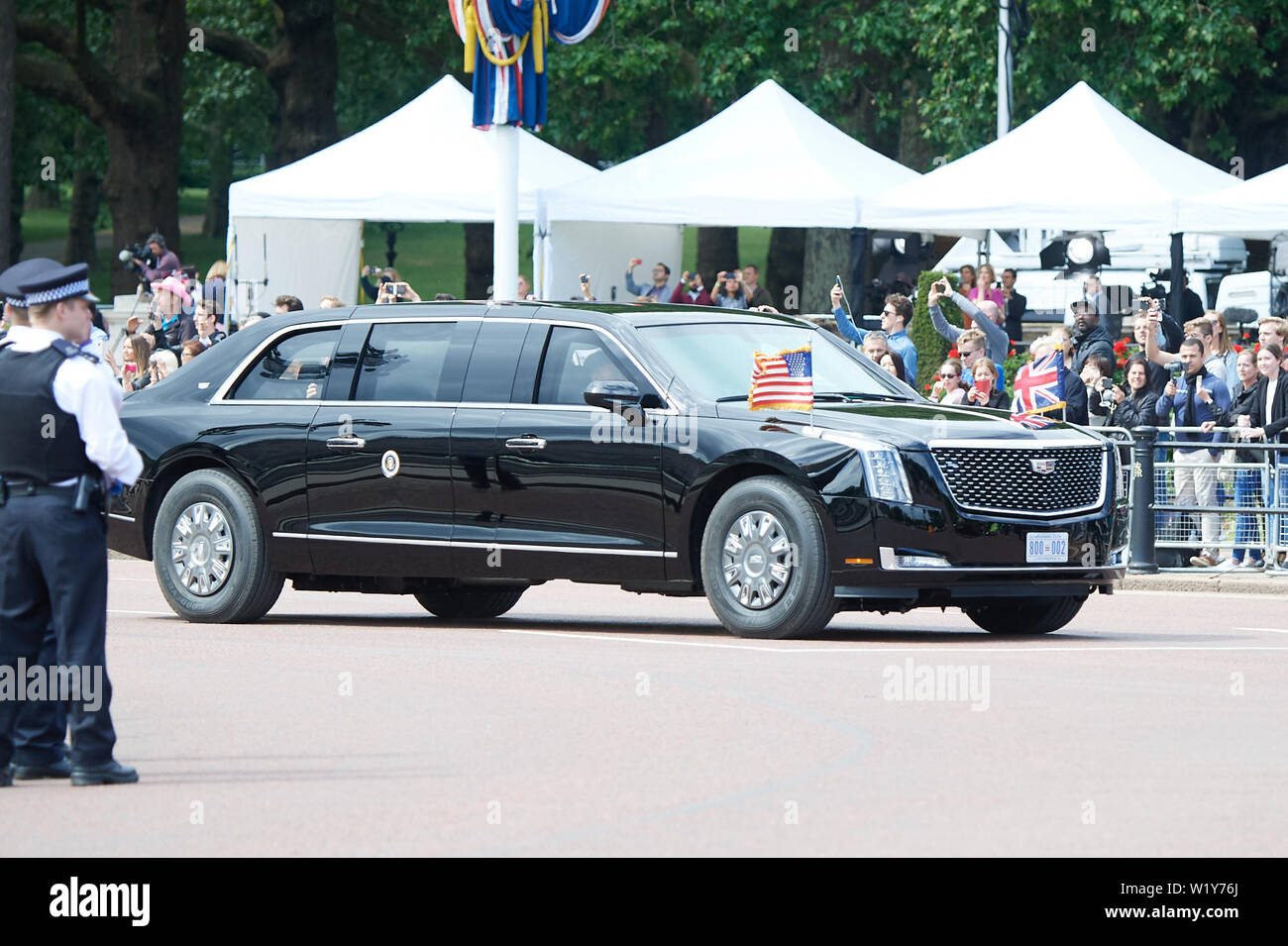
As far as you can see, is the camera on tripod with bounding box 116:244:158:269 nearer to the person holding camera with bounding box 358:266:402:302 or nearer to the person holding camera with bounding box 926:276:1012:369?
the person holding camera with bounding box 358:266:402:302

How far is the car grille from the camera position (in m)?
13.7

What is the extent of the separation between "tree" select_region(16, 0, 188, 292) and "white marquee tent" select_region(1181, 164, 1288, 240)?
22.2 m

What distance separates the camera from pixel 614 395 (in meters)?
14.3

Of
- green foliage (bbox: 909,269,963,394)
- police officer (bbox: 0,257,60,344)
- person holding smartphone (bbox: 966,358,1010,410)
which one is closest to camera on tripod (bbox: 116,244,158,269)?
green foliage (bbox: 909,269,963,394)

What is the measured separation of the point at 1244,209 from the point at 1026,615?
37.6 feet

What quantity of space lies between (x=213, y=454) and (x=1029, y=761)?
723cm

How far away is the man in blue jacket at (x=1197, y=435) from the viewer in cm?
1872

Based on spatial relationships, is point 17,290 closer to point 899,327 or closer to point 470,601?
point 470,601

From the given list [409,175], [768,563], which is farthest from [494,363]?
[409,175]

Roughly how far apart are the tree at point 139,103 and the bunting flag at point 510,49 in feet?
63.4

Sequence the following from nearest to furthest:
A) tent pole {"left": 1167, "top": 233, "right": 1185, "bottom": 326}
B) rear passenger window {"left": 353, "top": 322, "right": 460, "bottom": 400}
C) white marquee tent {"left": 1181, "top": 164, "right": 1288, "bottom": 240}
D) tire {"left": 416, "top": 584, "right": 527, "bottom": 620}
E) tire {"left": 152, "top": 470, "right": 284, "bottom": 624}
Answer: rear passenger window {"left": 353, "top": 322, "right": 460, "bottom": 400} < tire {"left": 152, "top": 470, "right": 284, "bottom": 624} < tire {"left": 416, "top": 584, "right": 527, "bottom": 620} < white marquee tent {"left": 1181, "top": 164, "right": 1288, "bottom": 240} < tent pole {"left": 1167, "top": 233, "right": 1185, "bottom": 326}

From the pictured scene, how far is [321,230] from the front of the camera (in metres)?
36.0

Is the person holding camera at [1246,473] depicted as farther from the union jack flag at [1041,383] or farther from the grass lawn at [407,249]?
the grass lawn at [407,249]
